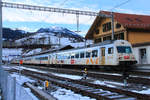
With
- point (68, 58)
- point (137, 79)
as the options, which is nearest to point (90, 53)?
point (68, 58)

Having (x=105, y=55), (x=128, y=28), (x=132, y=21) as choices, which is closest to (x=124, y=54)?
(x=105, y=55)

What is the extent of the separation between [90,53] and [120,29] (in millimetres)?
11863

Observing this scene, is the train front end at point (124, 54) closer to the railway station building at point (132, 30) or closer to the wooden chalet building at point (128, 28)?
the railway station building at point (132, 30)

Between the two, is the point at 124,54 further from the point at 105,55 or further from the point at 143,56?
the point at 143,56

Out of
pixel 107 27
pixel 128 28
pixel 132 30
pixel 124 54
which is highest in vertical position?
pixel 107 27

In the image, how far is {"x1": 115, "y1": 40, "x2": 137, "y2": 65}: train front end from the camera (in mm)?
18744

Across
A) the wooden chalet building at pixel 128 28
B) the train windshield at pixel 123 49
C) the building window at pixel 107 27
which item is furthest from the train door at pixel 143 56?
the building window at pixel 107 27

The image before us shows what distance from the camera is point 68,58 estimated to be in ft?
94.9

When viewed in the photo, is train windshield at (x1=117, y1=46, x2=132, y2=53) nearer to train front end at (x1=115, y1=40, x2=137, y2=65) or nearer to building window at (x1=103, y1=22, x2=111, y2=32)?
train front end at (x1=115, y1=40, x2=137, y2=65)

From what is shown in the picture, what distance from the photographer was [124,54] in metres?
19.2

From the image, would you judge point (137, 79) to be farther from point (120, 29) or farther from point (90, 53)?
point (120, 29)

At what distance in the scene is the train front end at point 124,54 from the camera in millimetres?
18744

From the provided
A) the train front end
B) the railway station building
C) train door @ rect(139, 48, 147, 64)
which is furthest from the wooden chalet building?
the train front end

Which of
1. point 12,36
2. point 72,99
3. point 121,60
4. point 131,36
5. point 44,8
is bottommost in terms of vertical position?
point 72,99
